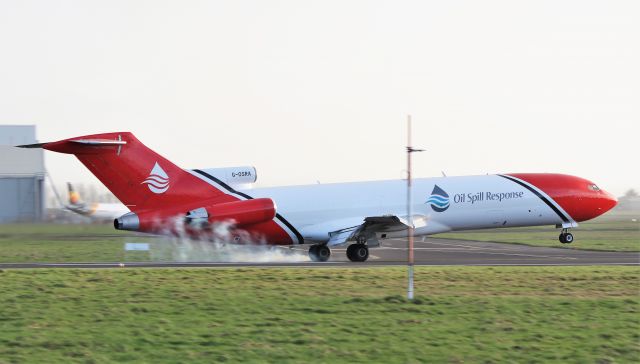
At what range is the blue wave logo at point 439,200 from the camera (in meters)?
40.5

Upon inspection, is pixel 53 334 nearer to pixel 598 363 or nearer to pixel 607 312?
pixel 598 363

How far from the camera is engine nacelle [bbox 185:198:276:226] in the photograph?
36.8m

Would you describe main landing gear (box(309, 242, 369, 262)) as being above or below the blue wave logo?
below

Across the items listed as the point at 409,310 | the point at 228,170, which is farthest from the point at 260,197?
the point at 409,310

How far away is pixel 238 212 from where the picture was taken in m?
37.3

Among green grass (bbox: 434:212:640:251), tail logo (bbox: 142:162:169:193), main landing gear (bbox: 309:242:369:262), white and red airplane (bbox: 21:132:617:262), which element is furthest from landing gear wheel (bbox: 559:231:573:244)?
tail logo (bbox: 142:162:169:193)

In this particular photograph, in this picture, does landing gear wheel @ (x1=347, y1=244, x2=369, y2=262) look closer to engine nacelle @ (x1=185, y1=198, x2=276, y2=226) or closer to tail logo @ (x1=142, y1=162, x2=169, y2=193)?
engine nacelle @ (x1=185, y1=198, x2=276, y2=226)

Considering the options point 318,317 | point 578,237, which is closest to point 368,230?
point 318,317

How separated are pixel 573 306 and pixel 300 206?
776 inches

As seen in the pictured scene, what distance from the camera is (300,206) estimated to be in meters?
39.2

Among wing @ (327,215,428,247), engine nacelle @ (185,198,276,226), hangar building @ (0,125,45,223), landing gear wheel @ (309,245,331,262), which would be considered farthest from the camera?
hangar building @ (0,125,45,223)

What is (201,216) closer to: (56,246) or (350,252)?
(350,252)

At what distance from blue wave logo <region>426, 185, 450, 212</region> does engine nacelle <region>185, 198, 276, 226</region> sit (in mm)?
8146

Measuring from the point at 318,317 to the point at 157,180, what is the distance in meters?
18.4
